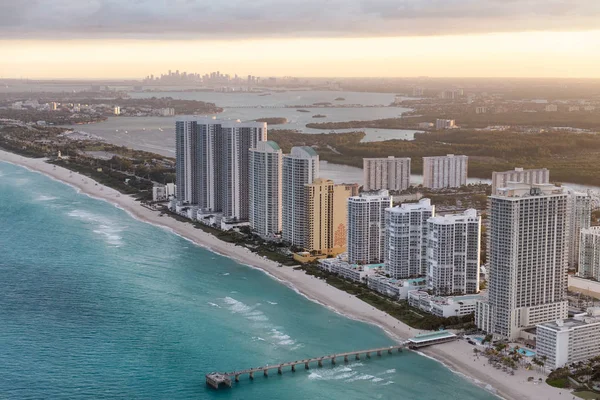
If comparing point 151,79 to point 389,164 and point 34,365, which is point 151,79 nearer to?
point 389,164

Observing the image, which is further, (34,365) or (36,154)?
(36,154)

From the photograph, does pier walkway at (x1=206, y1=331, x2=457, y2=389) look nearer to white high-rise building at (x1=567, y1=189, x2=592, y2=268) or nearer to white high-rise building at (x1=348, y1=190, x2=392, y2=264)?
white high-rise building at (x1=348, y1=190, x2=392, y2=264)

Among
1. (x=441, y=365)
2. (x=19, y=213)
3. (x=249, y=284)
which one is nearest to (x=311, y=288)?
(x=249, y=284)

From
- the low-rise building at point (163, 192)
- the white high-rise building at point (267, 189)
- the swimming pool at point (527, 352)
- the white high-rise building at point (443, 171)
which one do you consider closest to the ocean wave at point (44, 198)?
the low-rise building at point (163, 192)

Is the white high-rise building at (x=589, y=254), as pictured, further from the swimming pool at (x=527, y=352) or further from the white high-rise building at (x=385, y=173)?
the white high-rise building at (x=385, y=173)

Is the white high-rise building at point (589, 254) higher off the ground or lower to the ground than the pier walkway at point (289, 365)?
higher

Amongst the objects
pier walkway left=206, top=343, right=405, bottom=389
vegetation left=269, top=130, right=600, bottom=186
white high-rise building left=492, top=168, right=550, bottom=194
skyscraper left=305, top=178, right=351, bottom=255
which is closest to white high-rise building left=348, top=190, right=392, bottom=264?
skyscraper left=305, top=178, right=351, bottom=255
